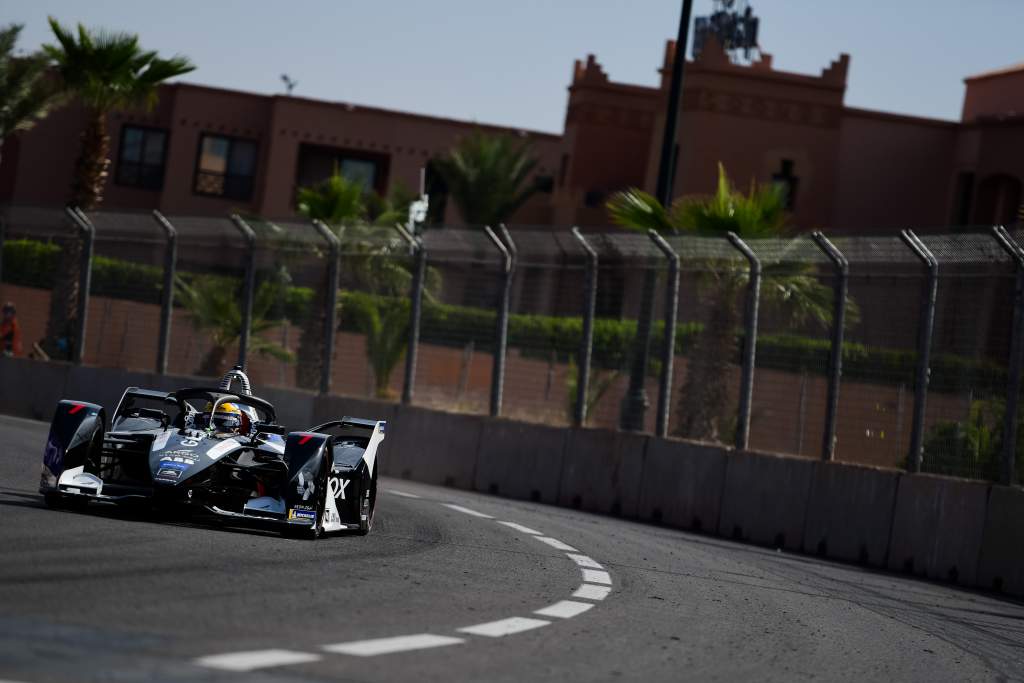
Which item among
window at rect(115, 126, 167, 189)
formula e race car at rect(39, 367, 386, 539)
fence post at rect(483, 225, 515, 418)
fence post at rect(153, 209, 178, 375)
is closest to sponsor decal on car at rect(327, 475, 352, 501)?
formula e race car at rect(39, 367, 386, 539)

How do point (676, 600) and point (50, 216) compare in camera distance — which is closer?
point (676, 600)

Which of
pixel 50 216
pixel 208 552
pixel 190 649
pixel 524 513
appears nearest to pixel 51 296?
pixel 50 216

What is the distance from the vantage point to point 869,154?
47.8 metres

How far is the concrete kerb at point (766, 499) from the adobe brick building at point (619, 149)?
2845cm

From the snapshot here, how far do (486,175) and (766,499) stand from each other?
3842 centimetres

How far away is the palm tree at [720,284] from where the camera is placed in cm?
1923

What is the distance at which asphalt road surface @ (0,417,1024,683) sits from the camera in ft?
20.6

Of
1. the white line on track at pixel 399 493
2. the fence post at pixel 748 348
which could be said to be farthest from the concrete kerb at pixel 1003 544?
the white line on track at pixel 399 493

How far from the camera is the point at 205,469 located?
11023mm

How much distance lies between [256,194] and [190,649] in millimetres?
54294

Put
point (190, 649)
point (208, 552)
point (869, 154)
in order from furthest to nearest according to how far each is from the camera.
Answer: point (869, 154) → point (208, 552) → point (190, 649)

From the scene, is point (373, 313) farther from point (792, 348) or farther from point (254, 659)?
point (254, 659)

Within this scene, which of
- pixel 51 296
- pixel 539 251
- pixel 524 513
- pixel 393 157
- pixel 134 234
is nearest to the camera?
pixel 524 513

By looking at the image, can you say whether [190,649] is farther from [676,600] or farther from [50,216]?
[50,216]
